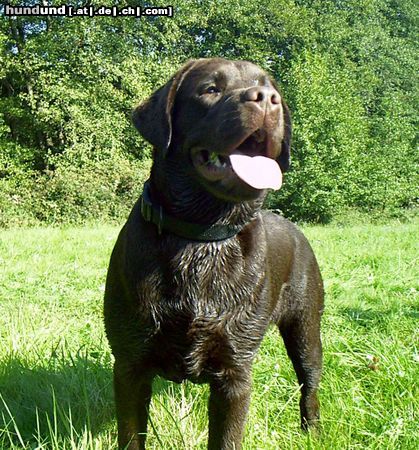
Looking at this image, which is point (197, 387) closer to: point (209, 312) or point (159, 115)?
point (209, 312)

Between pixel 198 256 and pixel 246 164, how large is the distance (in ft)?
1.47

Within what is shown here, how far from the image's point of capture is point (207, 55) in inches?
1150

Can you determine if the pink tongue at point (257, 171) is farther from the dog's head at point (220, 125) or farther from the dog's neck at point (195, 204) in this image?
the dog's neck at point (195, 204)

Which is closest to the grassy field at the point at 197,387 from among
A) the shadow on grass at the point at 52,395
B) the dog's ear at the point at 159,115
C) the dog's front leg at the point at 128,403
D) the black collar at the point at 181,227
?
the shadow on grass at the point at 52,395

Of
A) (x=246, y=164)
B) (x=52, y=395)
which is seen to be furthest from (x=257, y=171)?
(x=52, y=395)

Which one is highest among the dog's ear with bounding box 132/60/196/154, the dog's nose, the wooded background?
the dog's nose

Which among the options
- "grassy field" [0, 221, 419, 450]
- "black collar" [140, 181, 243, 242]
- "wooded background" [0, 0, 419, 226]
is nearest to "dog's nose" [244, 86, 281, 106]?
"black collar" [140, 181, 243, 242]

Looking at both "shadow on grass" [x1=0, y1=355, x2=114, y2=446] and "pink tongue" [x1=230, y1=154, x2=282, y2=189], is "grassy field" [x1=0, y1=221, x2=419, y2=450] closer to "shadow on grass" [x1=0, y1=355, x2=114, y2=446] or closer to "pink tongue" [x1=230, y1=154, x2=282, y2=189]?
"shadow on grass" [x1=0, y1=355, x2=114, y2=446]

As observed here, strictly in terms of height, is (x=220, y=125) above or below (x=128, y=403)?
above

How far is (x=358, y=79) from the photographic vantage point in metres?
33.9

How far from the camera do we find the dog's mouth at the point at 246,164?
202cm

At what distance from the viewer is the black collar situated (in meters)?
2.20

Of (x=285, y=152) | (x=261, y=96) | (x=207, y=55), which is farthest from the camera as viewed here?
(x=207, y=55)

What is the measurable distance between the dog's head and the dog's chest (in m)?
0.33
